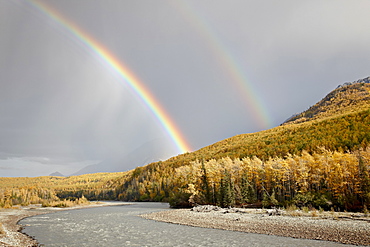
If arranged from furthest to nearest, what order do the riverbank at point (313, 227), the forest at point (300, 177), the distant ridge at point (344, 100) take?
1. the distant ridge at point (344, 100)
2. the forest at point (300, 177)
3. the riverbank at point (313, 227)

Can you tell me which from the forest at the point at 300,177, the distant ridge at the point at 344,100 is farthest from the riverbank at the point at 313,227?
the distant ridge at the point at 344,100

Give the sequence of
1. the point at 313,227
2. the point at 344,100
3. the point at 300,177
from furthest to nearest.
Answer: the point at 344,100 → the point at 300,177 → the point at 313,227

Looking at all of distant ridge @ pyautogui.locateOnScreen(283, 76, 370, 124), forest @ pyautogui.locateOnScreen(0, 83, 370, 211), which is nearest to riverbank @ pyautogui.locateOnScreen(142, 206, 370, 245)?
forest @ pyautogui.locateOnScreen(0, 83, 370, 211)

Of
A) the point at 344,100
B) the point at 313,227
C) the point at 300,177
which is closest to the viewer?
the point at 313,227

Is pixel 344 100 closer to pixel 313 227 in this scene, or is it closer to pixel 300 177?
pixel 300 177

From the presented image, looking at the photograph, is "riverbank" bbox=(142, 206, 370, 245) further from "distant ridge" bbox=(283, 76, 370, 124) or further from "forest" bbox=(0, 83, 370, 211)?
"distant ridge" bbox=(283, 76, 370, 124)

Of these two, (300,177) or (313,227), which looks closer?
(313,227)

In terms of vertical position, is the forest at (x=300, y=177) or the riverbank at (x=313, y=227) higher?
the forest at (x=300, y=177)

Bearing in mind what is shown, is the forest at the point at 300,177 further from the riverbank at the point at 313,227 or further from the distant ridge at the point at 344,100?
the distant ridge at the point at 344,100

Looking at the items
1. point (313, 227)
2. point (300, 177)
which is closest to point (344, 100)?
point (300, 177)

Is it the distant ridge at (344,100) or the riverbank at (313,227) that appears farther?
the distant ridge at (344,100)

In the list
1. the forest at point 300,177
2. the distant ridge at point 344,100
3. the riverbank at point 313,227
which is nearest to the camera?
the riverbank at point 313,227

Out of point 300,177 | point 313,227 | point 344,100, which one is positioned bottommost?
point 313,227

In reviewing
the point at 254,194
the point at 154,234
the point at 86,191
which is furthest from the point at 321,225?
the point at 86,191
